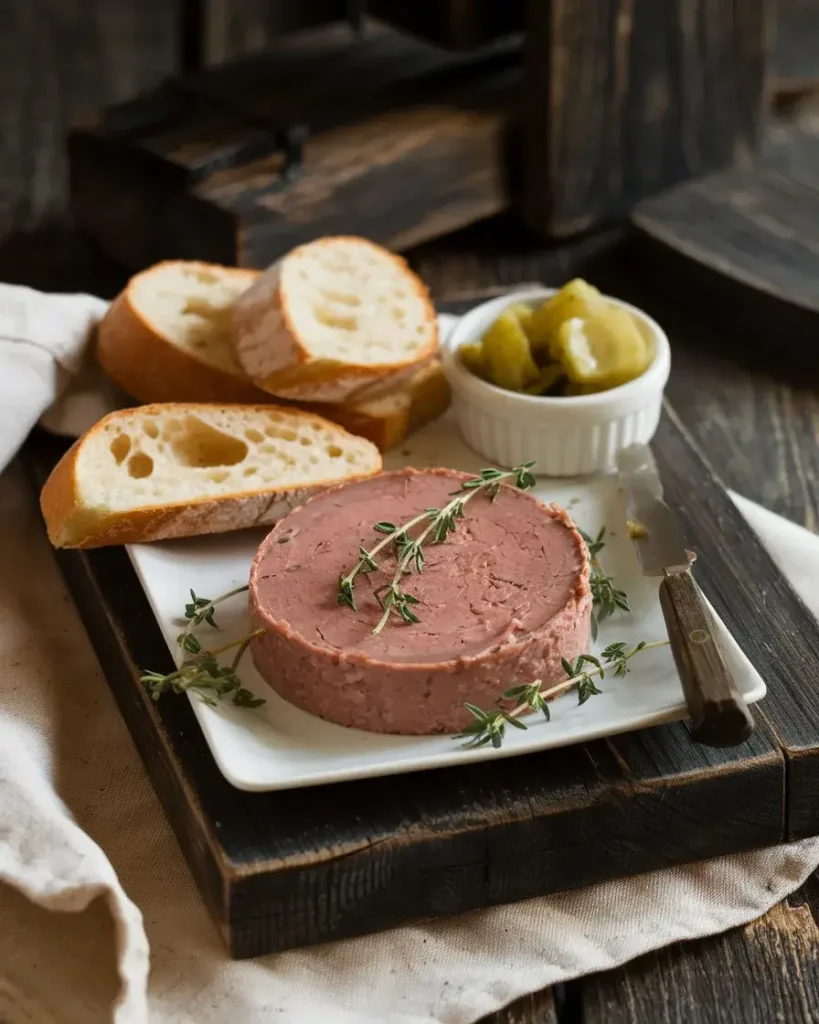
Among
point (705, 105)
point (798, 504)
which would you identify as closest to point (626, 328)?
point (798, 504)

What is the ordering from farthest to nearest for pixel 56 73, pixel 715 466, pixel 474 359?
pixel 56 73, pixel 715 466, pixel 474 359

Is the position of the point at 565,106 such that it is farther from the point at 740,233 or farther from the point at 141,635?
the point at 141,635

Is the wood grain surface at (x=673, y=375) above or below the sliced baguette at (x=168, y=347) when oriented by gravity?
Result: below

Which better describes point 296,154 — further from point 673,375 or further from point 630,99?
point 673,375

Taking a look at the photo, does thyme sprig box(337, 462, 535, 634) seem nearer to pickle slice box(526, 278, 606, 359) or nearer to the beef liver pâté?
the beef liver pâté

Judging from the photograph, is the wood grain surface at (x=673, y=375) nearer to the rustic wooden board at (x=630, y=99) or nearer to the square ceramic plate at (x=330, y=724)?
the rustic wooden board at (x=630, y=99)

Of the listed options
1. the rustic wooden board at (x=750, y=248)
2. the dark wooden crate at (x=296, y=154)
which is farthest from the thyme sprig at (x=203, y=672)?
the rustic wooden board at (x=750, y=248)

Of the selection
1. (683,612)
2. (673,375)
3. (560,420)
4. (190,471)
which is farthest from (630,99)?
(683,612)
